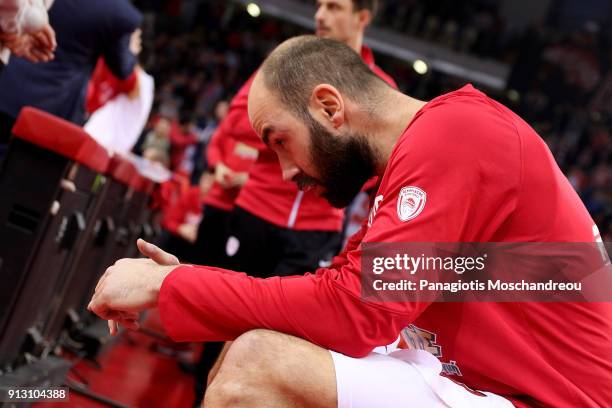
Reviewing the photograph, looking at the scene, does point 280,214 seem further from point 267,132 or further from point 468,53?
point 468,53

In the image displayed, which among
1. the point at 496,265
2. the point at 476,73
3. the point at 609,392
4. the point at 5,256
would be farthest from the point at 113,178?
the point at 476,73

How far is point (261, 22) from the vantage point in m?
Result: 16.7

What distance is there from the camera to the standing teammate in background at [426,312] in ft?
4.04

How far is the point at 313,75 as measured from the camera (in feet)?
5.07

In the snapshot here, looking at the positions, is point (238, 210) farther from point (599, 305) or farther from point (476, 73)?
point (476, 73)

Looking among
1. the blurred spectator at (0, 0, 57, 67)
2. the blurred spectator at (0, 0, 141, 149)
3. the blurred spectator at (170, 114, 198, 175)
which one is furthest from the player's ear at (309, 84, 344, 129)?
the blurred spectator at (170, 114, 198, 175)

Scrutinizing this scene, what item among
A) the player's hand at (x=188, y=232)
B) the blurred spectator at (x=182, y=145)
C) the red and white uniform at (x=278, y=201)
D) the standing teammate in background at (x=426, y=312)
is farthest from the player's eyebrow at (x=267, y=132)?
the blurred spectator at (x=182, y=145)

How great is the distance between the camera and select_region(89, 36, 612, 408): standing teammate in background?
4.04 feet

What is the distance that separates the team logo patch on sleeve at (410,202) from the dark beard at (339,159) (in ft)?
1.02

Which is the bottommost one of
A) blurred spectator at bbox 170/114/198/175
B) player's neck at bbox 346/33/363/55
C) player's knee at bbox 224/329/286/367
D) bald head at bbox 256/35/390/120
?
blurred spectator at bbox 170/114/198/175

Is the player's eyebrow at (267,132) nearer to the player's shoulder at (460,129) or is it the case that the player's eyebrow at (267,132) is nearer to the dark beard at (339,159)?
the dark beard at (339,159)

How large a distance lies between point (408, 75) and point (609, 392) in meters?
15.3

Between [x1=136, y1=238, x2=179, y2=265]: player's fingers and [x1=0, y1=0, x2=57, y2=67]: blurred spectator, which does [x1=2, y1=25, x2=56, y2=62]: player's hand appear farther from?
[x1=136, y1=238, x2=179, y2=265]: player's fingers

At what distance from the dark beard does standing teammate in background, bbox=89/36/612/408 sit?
19 centimetres
